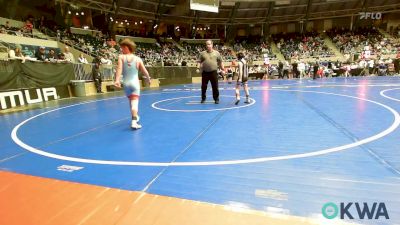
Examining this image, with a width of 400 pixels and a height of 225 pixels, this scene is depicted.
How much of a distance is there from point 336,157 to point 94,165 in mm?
2902

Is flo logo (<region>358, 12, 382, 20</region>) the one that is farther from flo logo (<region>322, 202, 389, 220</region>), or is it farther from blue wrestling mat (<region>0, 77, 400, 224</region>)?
flo logo (<region>322, 202, 389, 220</region>)

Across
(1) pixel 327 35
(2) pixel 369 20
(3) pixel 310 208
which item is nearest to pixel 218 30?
(1) pixel 327 35

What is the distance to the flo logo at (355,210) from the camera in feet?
6.51

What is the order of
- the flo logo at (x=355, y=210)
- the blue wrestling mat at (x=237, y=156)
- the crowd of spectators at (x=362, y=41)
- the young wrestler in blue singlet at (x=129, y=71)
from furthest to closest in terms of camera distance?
the crowd of spectators at (x=362, y=41)
the young wrestler in blue singlet at (x=129, y=71)
the blue wrestling mat at (x=237, y=156)
the flo logo at (x=355, y=210)

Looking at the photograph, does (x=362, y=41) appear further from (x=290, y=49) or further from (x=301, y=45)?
(x=290, y=49)

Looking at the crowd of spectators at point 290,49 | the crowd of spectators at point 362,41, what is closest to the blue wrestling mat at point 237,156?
the crowd of spectators at point 290,49

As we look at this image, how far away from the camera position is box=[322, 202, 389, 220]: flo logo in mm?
1983

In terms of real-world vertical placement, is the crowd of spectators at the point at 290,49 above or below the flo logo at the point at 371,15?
below

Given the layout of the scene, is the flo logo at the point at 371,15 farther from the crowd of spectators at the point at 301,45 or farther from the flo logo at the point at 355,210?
the flo logo at the point at 355,210

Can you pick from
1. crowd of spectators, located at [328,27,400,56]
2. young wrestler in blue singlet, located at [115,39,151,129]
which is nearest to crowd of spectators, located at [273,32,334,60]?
crowd of spectators, located at [328,27,400,56]

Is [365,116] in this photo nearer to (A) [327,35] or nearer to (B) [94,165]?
(B) [94,165]

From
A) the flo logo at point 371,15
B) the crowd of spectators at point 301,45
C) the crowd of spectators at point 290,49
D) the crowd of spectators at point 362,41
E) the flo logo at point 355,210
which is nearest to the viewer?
the flo logo at point 355,210

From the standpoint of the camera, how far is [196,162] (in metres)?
3.24

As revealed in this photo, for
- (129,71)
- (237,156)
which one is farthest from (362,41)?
(237,156)
